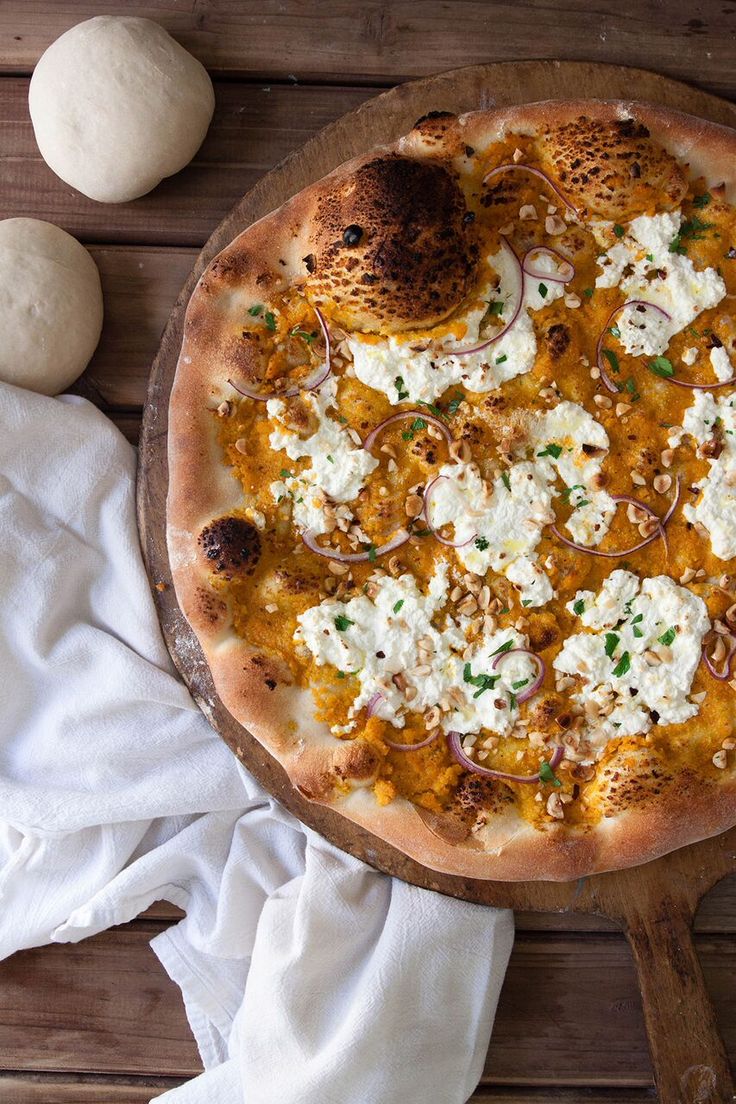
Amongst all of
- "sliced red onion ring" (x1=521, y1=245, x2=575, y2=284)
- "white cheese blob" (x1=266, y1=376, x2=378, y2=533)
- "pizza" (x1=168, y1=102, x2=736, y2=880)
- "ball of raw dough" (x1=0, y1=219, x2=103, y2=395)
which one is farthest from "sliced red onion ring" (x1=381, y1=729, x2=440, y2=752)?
"ball of raw dough" (x1=0, y1=219, x2=103, y2=395)

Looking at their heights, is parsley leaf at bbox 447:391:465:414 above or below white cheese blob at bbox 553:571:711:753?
above

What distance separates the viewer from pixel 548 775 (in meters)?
2.59

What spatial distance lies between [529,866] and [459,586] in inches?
30.5

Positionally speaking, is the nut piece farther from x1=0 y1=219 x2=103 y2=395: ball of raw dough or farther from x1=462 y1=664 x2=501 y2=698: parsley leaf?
x1=0 y1=219 x2=103 y2=395: ball of raw dough

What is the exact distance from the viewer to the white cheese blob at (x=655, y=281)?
8.36 ft

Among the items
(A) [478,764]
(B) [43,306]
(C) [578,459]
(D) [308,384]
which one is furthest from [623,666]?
(B) [43,306]

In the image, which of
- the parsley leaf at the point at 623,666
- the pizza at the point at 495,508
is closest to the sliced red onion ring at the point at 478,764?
the pizza at the point at 495,508

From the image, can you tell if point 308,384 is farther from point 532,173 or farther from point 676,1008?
point 676,1008

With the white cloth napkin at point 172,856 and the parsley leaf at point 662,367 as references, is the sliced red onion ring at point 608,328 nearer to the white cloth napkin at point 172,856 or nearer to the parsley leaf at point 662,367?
the parsley leaf at point 662,367

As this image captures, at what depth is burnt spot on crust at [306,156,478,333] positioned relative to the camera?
2.40 meters

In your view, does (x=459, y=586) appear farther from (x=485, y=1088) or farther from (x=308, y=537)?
(x=485, y=1088)

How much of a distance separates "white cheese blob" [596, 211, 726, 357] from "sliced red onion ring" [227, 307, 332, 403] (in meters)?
0.76

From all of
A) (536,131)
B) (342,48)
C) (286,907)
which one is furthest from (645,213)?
(286,907)

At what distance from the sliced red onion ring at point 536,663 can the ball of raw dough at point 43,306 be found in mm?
1516
